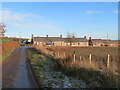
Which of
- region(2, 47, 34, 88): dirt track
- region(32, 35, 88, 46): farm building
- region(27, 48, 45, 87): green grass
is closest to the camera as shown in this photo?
region(2, 47, 34, 88): dirt track

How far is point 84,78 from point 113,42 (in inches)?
3491

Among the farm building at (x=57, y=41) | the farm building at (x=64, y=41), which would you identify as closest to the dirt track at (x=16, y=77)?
the farm building at (x=64, y=41)

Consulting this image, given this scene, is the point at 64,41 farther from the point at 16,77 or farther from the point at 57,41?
the point at 16,77

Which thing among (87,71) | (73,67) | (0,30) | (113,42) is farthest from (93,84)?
(113,42)

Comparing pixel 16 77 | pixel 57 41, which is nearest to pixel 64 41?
pixel 57 41

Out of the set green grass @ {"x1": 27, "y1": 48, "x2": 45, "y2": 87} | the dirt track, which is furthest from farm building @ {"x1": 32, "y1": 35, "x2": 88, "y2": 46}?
the dirt track

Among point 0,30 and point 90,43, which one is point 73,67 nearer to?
point 0,30

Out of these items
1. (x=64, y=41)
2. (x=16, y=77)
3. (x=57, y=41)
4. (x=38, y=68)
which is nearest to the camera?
(x=16, y=77)

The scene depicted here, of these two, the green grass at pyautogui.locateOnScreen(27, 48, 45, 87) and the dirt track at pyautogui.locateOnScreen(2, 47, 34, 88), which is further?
the green grass at pyautogui.locateOnScreen(27, 48, 45, 87)

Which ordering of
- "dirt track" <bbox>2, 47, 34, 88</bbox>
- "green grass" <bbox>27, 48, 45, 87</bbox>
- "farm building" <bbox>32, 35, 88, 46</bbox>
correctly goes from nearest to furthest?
1. "dirt track" <bbox>2, 47, 34, 88</bbox>
2. "green grass" <bbox>27, 48, 45, 87</bbox>
3. "farm building" <bbox>32, 35, 88, 46</bbox>

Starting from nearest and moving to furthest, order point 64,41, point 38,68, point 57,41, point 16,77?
point 16,77
point 38,68
point 57,41
point 64,41

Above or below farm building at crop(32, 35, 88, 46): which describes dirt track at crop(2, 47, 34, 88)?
below

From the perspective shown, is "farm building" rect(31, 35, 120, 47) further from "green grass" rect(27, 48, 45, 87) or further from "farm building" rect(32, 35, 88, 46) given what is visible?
"green grass" rect(27, 48, 45, 87)

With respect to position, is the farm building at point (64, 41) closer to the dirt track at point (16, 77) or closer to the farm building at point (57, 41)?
the farm building at point (57, 41)
